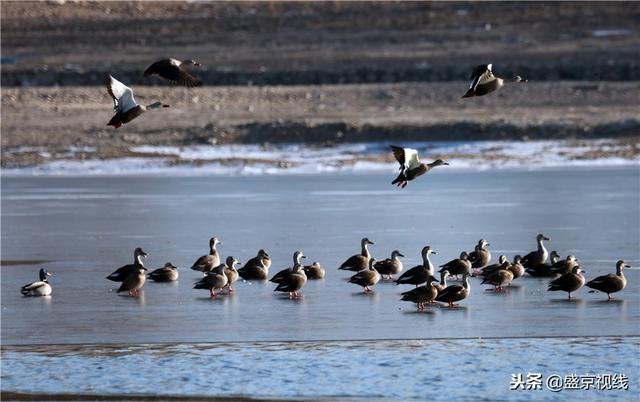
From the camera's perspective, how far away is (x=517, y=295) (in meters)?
13.4

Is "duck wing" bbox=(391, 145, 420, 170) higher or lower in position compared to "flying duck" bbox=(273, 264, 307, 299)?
higher

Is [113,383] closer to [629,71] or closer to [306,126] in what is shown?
[306,126]

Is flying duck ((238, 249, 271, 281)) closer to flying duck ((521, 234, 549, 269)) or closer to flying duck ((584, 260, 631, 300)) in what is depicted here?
flying duck ((521, 234, 549, 269))

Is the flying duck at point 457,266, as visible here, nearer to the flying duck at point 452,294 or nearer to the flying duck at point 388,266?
the flying duck at point 388,266

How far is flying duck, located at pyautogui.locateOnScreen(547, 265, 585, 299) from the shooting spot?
42.6ft

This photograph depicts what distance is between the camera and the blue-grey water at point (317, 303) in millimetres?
10016

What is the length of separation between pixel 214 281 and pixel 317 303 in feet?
3.42

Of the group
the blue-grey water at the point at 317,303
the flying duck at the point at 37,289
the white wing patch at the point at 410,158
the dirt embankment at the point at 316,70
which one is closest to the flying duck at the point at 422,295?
the blue-grey water at the point at 317,303

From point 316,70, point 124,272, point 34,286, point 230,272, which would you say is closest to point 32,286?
point 34,286

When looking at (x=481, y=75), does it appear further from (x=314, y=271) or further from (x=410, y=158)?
(x=314, y=271)

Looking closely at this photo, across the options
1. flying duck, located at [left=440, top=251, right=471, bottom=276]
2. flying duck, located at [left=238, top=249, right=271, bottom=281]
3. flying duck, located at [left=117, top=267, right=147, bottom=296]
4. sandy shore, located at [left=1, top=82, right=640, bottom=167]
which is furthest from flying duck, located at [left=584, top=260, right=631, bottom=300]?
sandy shore, located at [left=1, top=82, right=640, bottom=167]

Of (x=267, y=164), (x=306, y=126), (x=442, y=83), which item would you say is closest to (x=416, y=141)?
(x=306, y=126)

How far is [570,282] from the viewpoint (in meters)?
13.0

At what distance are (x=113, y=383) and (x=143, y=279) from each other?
3.89 meters
